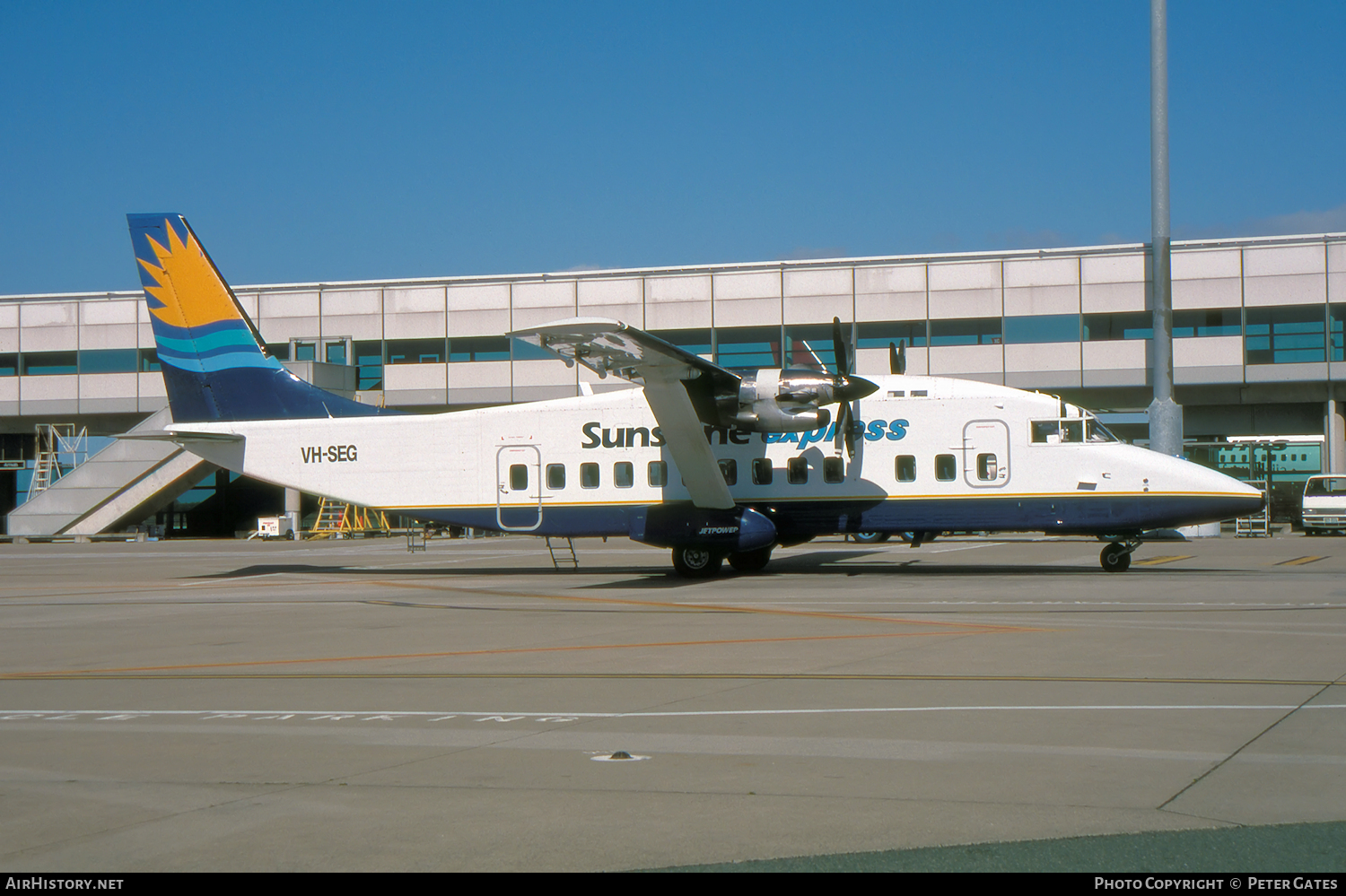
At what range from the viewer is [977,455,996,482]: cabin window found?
2271cm

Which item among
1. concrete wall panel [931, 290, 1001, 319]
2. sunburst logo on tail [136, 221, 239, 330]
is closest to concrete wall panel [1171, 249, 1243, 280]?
concrete wall panel [931, 290, 1001, 319]

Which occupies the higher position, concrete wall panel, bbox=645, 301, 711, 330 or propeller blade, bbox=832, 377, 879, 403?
concrete wall panel, bbox=645, 301, 711, 330

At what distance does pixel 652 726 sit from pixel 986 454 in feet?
53.4

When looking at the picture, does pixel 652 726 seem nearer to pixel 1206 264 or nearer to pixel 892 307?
pixel 892 307

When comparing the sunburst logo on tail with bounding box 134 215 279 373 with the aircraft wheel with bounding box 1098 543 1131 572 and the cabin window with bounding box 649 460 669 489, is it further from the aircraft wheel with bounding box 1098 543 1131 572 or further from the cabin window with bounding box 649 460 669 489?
the aircraft wheel with bounding box 1098 543 1131 572

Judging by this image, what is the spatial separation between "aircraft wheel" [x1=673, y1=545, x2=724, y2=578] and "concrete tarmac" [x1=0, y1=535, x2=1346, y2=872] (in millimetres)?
5135

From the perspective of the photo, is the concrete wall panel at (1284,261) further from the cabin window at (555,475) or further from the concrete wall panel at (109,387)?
the concrete wall panel at (109,387)

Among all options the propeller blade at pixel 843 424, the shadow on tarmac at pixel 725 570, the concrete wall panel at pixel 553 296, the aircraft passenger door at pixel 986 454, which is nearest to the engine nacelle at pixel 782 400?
the propeller blade at pixel 843 424

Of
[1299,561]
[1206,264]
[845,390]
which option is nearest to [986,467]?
[845,390]

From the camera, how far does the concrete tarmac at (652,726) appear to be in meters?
5.35

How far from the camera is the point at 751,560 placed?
2502cm

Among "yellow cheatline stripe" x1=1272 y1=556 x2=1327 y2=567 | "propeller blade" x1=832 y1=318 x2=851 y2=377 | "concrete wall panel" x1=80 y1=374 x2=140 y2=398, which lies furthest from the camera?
"concrete wall panel" x1=80 y1=374 x2=140 y2=398

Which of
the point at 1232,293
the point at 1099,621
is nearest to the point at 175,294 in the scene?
the point at 1099,621
